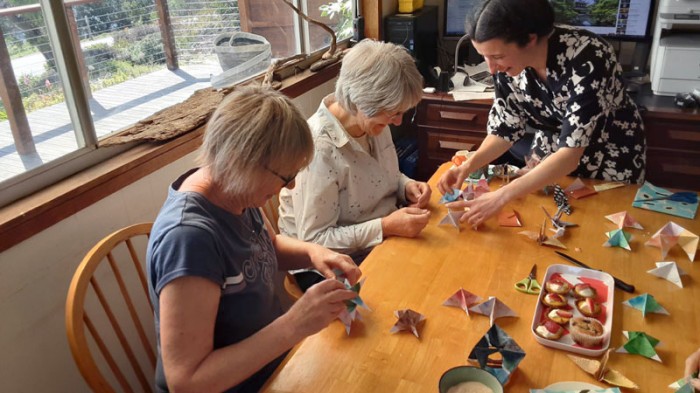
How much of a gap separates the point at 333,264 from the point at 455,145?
1863 millimetres

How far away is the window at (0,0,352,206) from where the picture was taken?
140 cm

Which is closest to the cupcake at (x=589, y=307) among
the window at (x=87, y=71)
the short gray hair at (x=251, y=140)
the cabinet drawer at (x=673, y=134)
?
the short gray hair at (x=251, y=140)

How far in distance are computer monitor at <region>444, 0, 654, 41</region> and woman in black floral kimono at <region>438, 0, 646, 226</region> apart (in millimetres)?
1208

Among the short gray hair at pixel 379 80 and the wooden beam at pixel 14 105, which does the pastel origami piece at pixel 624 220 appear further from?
the wooden beam at pixel 14 105

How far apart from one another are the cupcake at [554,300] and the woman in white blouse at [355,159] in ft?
1.34

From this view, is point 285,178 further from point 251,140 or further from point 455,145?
point 455,145

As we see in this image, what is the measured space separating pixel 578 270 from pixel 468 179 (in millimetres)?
613

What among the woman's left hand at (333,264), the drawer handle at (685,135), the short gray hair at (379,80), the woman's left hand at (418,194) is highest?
the short gray hair at (379,80)

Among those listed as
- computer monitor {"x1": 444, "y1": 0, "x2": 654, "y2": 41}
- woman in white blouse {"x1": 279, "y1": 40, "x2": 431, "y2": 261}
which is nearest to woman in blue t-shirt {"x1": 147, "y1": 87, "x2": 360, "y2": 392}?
woman in white blouse {"x1": 279, "y1": 40, "x2": 431, "y2": 261}

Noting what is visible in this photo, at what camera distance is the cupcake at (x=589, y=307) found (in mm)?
1165

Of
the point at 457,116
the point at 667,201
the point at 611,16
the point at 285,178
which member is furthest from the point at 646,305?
the point at 611,16

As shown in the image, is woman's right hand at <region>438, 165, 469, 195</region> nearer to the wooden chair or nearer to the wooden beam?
the wooden chair

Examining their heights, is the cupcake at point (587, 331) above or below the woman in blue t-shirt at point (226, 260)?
below

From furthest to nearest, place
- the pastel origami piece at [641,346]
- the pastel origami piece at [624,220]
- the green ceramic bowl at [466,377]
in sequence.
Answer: the pastel origami piece at [624,220]
the pastel origami piece at [641,346]
the green ceramic bowl at [466,377]
